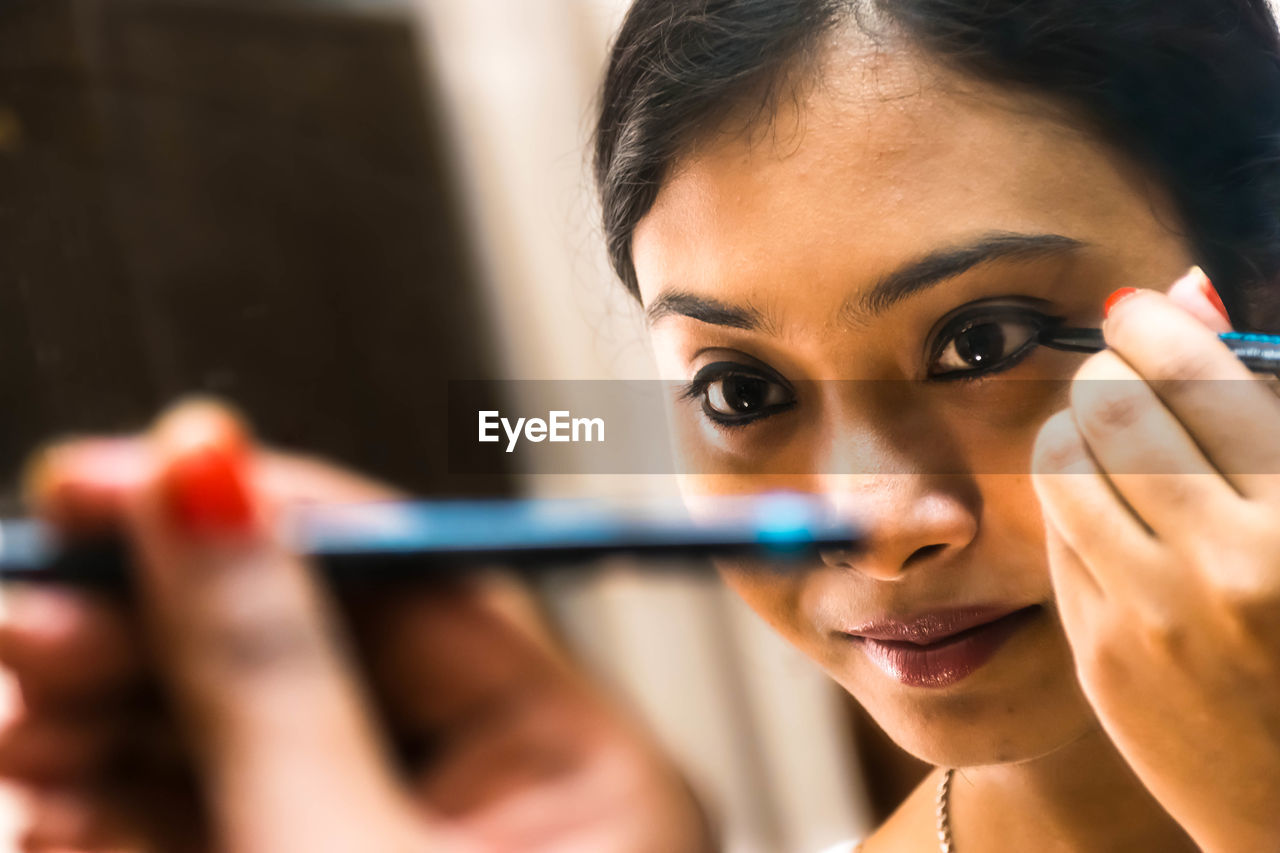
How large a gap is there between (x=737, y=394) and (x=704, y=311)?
0.03 m

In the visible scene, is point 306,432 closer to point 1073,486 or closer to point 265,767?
point 265,767

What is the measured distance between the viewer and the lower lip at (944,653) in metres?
0.36

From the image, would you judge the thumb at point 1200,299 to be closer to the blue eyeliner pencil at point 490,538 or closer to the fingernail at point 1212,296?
the fingernail at point 1212,296

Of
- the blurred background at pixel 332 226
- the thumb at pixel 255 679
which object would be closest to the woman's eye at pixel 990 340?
the blurred background at pixel 332 226

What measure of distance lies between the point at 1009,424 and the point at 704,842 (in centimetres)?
17

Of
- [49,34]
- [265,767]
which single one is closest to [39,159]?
[49,34]

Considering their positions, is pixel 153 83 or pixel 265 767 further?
pixel 153 83

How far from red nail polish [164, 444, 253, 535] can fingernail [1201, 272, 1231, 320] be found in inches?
12.0

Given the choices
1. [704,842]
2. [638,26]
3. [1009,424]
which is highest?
[638,26]

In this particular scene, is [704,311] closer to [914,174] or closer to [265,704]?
[914,174]

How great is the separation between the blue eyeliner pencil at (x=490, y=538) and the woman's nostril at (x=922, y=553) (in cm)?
2

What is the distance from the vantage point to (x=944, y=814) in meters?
0.40

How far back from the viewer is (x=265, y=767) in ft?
0.90

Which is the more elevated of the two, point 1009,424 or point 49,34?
point 49,34
